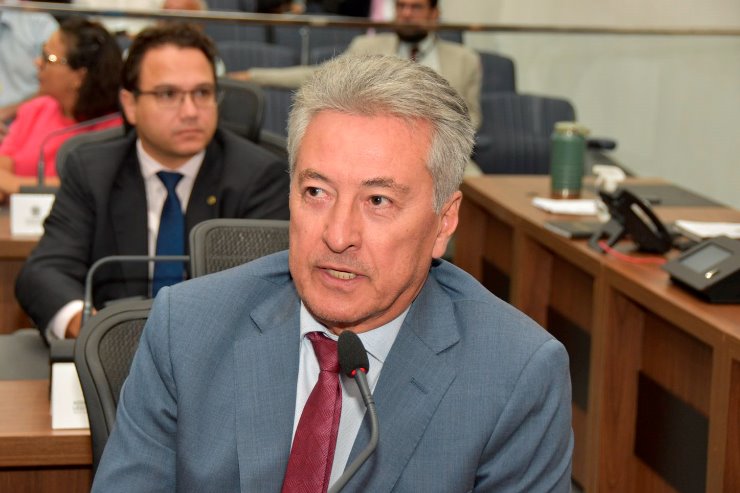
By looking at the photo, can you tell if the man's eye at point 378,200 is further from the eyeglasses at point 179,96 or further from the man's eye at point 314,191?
the eyeglasses at point 179,96

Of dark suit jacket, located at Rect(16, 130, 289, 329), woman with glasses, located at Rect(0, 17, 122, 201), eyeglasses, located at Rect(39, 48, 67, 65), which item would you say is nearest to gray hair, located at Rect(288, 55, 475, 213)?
dark suit jacket, located at Rect(16, 130, 289, 329)

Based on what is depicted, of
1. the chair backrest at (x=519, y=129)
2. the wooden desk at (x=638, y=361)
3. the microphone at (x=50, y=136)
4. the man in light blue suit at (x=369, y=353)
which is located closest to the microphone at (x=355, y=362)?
the man in light blue suit at (x=369, y=353)

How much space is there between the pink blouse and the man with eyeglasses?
142 cm

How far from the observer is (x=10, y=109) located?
17.4ft

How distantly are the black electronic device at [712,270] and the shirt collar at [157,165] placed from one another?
1148 millimetres

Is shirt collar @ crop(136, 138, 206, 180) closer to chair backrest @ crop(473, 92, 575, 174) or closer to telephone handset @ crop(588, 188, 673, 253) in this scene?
telephone handset @ crop(588, 188, 673, 253)

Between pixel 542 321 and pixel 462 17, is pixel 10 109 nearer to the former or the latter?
pixel 542 321

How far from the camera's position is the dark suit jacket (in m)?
2.78

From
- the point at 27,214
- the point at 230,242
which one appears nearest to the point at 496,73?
the point at 27,214

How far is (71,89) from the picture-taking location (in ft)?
13.8

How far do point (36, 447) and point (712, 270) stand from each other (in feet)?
4.63

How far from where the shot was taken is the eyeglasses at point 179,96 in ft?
9.75

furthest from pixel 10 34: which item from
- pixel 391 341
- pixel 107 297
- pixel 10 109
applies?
pixel 391 341

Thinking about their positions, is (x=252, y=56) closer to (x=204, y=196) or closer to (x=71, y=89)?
(x=71, y=89)
